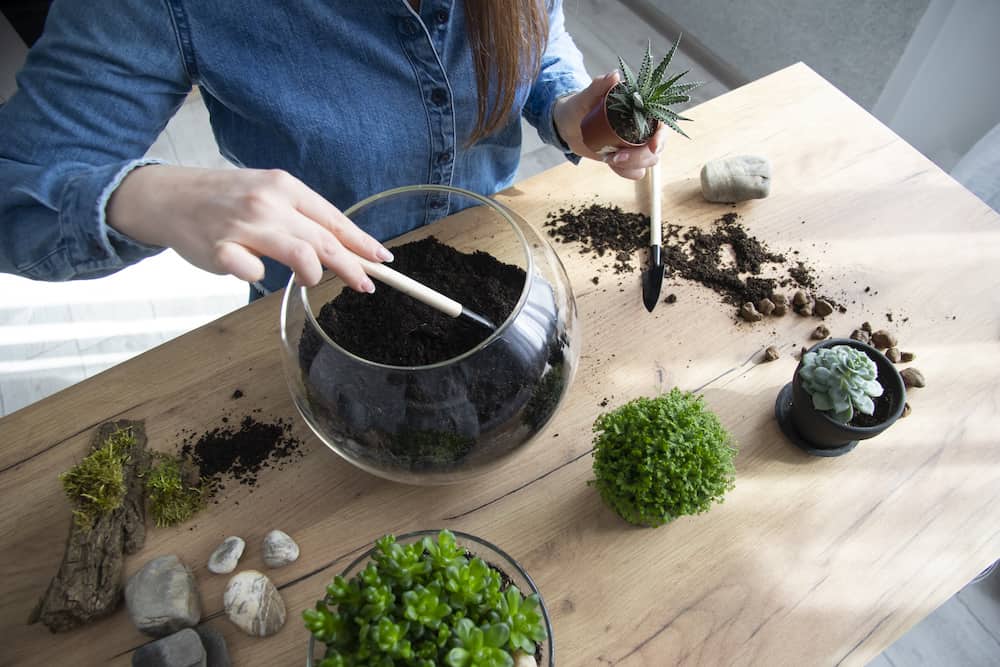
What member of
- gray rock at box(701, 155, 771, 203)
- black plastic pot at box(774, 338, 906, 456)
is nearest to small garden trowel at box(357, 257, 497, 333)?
black plastic pot at box(774, 338, 906, 456)

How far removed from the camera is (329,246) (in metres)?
0.73

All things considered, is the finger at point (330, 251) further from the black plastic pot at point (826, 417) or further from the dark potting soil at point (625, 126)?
the black plastic pot at point (826, 417)

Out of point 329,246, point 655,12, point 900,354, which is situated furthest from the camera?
point 655,12

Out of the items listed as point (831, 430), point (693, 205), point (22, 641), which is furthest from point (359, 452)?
point (693, 205)

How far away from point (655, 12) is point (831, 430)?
2.36 metres

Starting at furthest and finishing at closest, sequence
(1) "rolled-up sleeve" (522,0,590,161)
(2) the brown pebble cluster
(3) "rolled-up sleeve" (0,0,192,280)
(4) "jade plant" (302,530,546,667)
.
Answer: (1) "rolled-up sleeve" (522,0,590,161)
(2) the brown pebble cluster
(3) "rolled-up sleeve" (0,0,192,280)
(4) "jade plant" (302,530,546,667)

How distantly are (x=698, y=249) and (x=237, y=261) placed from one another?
70 cm

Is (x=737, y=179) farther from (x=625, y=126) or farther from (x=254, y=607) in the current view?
(x=254, y=607)

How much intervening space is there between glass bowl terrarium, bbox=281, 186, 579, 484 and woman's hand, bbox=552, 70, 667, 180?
26cm

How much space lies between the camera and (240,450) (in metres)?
0.94

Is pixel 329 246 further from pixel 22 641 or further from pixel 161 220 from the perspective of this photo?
pixel 22 641

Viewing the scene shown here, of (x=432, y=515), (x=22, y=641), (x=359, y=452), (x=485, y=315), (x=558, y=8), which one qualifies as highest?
(x=558, y=8)

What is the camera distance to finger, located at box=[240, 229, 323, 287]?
0.72 meters

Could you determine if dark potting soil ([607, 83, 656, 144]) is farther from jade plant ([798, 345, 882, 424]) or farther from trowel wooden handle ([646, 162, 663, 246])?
jade plant ([798, 345, 882, 424])
